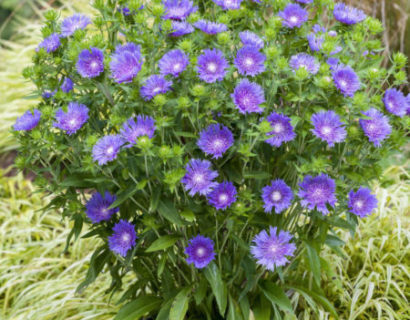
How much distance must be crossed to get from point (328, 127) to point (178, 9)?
574mm

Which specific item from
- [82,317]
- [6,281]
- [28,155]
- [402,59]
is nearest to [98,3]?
[28,155]

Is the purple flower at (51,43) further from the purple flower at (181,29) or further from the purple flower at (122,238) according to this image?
the purple flower at (122,238)

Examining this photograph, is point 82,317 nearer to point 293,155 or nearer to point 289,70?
point 293,155

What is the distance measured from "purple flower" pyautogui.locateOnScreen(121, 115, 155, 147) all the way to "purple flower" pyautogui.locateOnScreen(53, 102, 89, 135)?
5.3 inches

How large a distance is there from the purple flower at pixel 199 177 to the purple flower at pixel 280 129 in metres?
0.18

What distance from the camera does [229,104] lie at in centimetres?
130

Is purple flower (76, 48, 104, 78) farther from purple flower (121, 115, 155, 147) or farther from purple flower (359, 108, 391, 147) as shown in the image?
purple flower (359, 108, 391, 147)

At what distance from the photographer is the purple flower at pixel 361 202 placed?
148 cm

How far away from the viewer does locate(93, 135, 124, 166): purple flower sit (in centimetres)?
125

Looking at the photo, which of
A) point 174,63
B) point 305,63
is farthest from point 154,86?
point 305,63

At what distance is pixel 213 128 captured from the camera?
1.35 m

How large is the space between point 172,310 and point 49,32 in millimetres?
904

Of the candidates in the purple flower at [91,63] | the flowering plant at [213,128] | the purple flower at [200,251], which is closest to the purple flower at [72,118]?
the flowering plant at [213,128]

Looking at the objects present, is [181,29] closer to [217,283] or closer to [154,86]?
[154,86]
